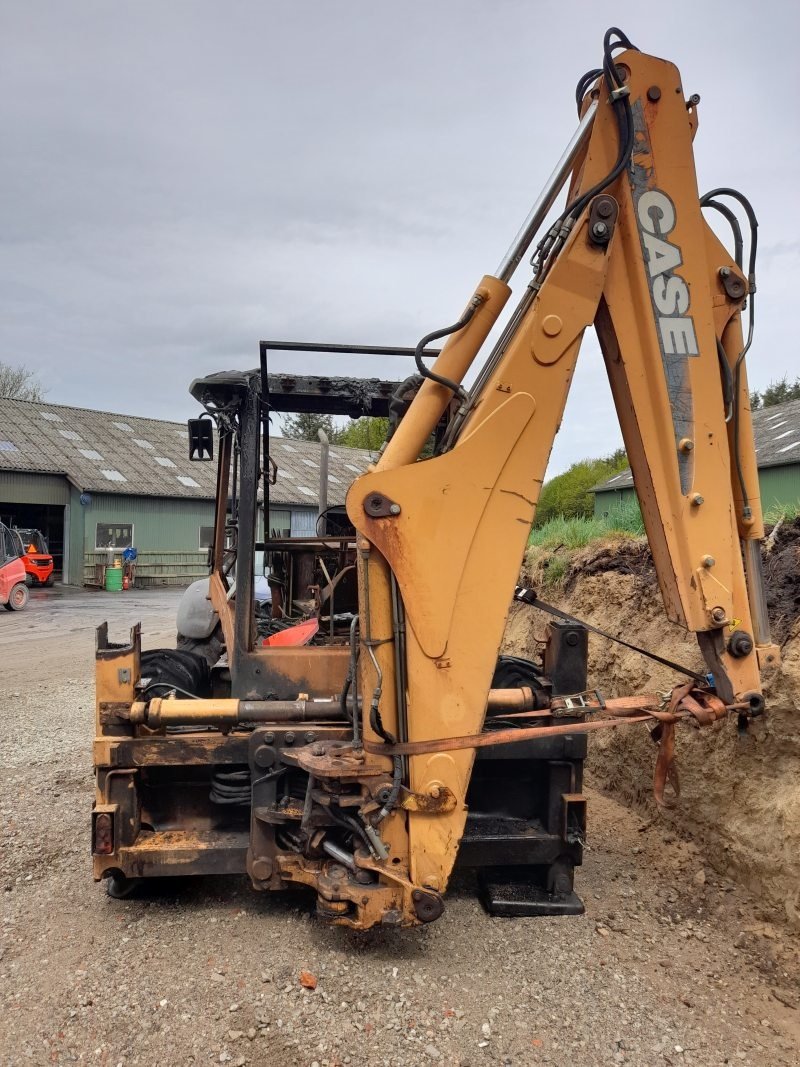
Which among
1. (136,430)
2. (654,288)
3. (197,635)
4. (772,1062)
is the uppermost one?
(136,430)

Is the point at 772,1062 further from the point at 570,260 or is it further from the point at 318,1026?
the point at 570,260

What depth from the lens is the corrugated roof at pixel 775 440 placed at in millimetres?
14586

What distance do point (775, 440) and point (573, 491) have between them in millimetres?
4610

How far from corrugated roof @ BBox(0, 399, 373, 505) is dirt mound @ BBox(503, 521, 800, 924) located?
1584cm

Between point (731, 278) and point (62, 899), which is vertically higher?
point (731, 278)

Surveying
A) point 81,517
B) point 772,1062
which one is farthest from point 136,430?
point 772,1062

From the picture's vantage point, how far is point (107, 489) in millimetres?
22688

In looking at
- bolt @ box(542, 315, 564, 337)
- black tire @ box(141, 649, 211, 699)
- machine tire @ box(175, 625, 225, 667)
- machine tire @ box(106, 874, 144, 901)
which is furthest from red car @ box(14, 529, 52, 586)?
bolt @ box(542, 315, 564, 337)

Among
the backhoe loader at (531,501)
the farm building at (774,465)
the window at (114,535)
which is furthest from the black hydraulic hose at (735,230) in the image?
the window at (114,535)

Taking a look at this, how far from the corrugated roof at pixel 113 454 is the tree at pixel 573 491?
24.1ft

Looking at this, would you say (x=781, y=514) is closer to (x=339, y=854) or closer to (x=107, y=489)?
(x=339, y=854)

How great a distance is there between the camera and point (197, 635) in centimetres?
524

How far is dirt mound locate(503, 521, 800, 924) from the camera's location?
3.42m

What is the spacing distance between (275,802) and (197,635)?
2415 mm
